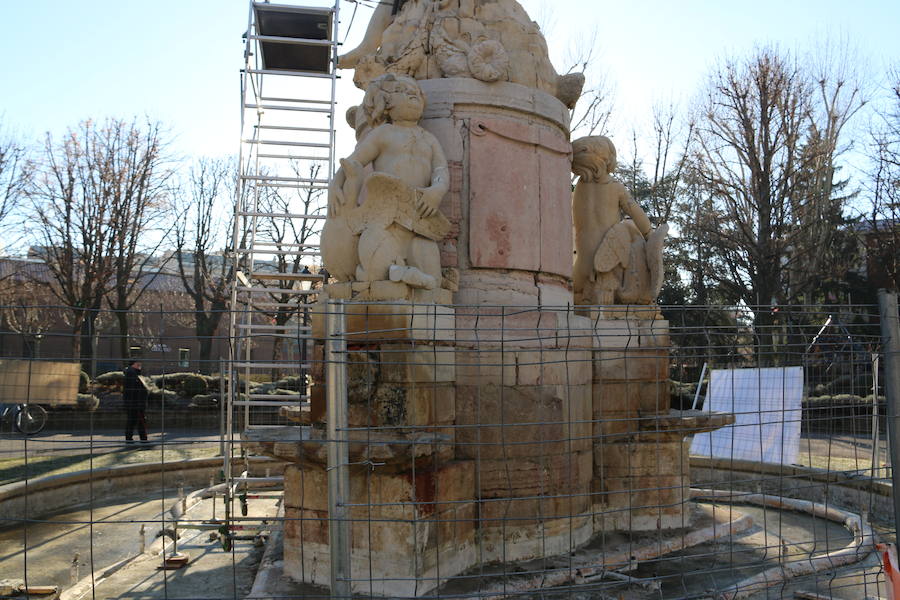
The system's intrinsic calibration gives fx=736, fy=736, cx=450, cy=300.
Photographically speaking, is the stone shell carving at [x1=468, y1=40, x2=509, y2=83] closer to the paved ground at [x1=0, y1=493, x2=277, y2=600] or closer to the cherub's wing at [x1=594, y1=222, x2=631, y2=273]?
the cherub's wing at [x1=594, y1=222, x2=631, y2=273]

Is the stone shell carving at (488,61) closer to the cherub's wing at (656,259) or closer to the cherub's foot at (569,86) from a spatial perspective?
the cherub's foot at (569,86)

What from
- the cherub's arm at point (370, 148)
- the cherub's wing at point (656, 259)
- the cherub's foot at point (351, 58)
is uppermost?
the cherub's foot at point (351, 58)

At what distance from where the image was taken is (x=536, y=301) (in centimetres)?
560

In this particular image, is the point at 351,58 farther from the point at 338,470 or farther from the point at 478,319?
the point at 338,470

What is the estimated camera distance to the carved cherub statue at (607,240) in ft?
21.5

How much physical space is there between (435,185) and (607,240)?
2.13 m

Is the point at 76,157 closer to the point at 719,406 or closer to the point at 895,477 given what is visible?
the point at 719,406

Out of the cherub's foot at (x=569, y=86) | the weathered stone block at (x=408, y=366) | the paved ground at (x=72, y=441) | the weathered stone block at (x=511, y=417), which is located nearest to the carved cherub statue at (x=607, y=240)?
the cherub's foot at (x=569, y=86)

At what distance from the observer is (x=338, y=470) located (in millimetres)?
3008

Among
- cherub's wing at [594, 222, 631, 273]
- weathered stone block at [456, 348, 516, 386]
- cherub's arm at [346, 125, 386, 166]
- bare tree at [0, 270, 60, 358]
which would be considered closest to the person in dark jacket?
cherub's arm at [346, 125, 386, 166]

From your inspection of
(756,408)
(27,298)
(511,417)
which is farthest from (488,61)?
(27,298)

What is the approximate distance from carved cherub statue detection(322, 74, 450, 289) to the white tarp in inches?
150

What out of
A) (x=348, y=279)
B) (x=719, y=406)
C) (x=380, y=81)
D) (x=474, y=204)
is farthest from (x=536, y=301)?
(x=719, y=406)

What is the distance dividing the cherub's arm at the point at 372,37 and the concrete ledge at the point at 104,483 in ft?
12.8
